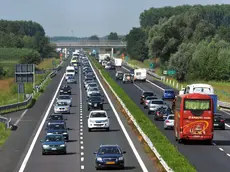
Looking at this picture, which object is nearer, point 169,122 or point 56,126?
point 56,126

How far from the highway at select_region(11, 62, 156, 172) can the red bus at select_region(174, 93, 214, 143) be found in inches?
126

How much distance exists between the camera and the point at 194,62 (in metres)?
129

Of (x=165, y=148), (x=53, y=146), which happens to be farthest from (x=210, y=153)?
(x=53, y=146)

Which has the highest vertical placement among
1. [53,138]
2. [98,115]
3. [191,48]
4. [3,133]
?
[191,48]

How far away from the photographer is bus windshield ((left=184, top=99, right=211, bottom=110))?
149 feet

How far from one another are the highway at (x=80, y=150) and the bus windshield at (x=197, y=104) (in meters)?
3.98

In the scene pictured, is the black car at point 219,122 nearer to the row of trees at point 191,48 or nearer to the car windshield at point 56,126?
the car windshield at point 56,126

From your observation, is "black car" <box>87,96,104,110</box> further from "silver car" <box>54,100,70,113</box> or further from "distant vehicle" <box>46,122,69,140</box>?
"distant vehicle" <box>46,122,69,140</box>

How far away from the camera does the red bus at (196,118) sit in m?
45.5

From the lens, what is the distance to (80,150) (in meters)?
44.3

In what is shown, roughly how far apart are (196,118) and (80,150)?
7.44 m

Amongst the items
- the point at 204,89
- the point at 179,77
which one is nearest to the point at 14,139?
the point at 204,89

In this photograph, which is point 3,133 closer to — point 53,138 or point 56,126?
point 56,126

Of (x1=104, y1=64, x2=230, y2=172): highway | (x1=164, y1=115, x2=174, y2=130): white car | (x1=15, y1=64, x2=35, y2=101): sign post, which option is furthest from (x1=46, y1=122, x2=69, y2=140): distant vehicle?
(x1=15, y1=64, x2=35, y2=101): sign post
